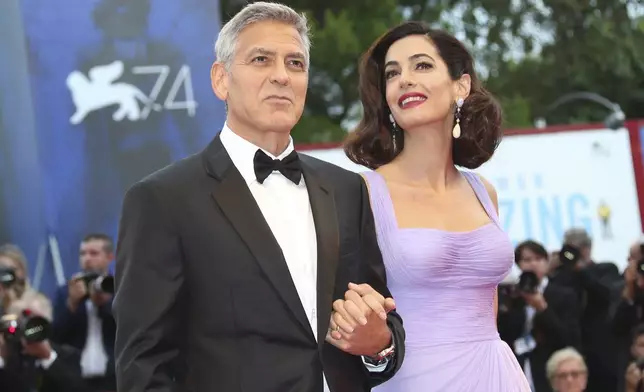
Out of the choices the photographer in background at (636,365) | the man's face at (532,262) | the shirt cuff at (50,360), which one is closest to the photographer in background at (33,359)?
the shirt cuff at (50,360)

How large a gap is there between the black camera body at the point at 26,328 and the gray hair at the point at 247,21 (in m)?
3.64

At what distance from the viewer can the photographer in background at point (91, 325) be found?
6.53 metres

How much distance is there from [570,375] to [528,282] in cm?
59

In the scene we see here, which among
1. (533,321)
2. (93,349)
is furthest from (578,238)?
(93,349)

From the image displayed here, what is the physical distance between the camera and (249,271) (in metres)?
2.50

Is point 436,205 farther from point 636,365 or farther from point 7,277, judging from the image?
point 7,277

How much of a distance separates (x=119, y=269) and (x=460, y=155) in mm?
1885

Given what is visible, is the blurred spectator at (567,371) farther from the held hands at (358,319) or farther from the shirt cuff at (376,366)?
the held hands at (358,319)

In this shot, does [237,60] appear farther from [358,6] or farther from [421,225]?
[358,6]

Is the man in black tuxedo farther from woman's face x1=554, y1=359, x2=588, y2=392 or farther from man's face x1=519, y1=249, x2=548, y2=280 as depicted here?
man's face x1=519, y1=249, x2=548, y2=280

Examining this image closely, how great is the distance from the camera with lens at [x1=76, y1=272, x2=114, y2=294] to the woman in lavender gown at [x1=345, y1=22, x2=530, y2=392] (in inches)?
106

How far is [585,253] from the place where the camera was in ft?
25.7

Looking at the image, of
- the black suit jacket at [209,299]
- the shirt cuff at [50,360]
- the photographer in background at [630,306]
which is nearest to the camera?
the black suit jacket at [209,299]

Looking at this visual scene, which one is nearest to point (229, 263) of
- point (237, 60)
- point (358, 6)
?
point (237, 60)
